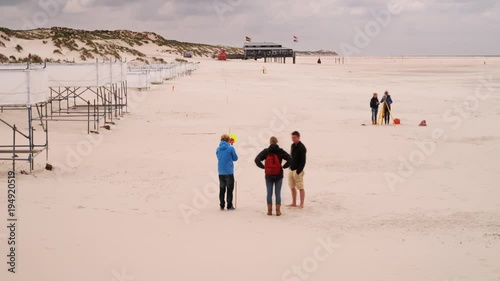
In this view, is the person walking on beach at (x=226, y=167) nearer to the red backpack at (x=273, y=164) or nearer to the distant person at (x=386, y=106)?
the red backpack at (x=273, y=164)

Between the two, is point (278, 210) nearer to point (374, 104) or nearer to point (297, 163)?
point (297, 163)

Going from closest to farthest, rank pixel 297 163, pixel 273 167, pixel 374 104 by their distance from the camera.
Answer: pixel 273 167 → pixel 297 163 → pixel 374 104

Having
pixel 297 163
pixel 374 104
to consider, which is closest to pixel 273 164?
pixel 297 163

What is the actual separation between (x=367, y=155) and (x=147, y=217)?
9000mm

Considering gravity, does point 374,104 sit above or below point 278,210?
above

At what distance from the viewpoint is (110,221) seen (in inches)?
404

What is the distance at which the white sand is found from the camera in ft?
27.0

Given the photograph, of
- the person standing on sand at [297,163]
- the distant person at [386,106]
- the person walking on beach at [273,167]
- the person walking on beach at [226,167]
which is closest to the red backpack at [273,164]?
the person walking on beach at [273,167]

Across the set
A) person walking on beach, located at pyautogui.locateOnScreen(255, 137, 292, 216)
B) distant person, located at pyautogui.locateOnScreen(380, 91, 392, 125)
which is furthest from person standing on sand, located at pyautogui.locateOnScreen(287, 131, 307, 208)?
distant person, located at pyautogui.locateOnScreen(380, 91, 392, 125)

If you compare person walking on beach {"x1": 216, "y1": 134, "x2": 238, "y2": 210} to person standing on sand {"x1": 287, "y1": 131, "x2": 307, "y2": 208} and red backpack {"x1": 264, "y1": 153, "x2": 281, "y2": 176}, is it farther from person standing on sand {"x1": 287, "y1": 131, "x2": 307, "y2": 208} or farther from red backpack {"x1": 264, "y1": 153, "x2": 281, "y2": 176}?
person standing on sand {"x1": 287, "y1": 131, "x2": 307, "y2": 208}

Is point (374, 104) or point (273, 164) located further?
point (374, 104)

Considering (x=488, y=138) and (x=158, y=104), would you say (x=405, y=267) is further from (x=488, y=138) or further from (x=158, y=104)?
(x=158, y=104)

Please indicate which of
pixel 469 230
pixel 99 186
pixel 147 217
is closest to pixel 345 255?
pixel 469 230

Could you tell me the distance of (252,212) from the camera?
36.7 feet
